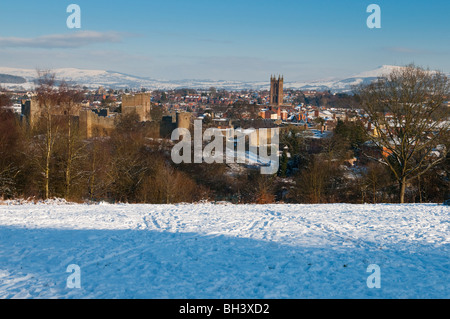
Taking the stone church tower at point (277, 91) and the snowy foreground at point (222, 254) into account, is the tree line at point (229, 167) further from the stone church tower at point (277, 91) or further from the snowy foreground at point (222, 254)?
the stone church tower at point (277, 91)

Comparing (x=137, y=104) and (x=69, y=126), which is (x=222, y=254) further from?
(x=137, y=104)

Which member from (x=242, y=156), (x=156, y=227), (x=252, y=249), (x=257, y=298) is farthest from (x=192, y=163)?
(x=257, y=298)

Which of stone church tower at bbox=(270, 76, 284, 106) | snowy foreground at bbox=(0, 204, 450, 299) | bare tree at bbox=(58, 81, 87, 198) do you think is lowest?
snowy foreground at bbox=(0, 204, 450, 299)

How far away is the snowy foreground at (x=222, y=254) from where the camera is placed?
540 centimetres

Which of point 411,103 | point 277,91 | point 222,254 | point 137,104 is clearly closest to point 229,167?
point 411,103

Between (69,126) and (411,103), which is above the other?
(411,103)

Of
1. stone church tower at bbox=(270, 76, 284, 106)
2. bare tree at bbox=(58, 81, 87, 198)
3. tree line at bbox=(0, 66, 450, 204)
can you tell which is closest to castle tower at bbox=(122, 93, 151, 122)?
tree line at bbox=(0, 66, 450, 204)

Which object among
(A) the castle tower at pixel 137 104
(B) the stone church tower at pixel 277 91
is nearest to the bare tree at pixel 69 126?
(A) the castle tower at pixel 137 104

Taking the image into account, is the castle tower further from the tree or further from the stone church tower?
the stone church tower

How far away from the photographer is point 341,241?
759cm

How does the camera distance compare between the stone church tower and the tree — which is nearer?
the tree

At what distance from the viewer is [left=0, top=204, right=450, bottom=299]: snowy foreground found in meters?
5.40

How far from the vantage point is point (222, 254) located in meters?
6.85
